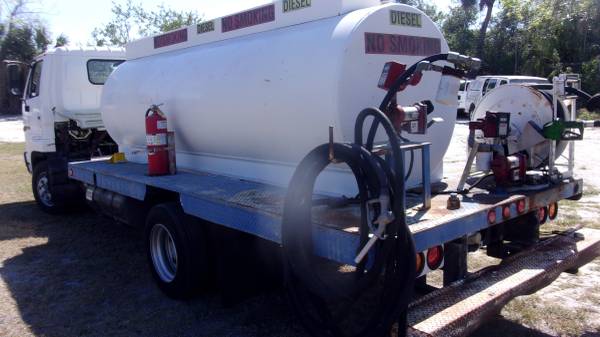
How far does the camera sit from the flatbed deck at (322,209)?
3.13 meters

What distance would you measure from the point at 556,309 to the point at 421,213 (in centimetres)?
181

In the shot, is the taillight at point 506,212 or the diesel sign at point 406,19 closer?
the taillight at point 506,212

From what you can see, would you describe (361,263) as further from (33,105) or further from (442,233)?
(33,105)

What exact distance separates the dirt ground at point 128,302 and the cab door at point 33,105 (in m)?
2.03

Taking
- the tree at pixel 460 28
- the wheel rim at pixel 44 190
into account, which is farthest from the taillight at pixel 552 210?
the tree at pixel 460 28

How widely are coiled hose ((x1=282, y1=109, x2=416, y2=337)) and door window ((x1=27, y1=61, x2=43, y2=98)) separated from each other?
266 inches

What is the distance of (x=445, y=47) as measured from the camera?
4.62 meters

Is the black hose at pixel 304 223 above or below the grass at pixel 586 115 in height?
below

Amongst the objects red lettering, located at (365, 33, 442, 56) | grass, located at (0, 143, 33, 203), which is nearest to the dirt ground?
red lettering, located at (365, 33, 442, 56)

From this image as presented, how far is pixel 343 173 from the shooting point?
411 centimetres

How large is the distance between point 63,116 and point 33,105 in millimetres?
774

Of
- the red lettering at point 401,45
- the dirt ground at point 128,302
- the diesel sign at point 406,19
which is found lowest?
the dirt ground at point 128,302

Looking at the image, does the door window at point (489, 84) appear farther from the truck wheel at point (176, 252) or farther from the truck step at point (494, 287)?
the truck wheel at point (176, 252)

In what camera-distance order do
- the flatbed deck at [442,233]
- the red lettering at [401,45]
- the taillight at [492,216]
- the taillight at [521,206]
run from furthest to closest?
the red lettering at [401,45], the taillight at [521,206], the taillight at [492,216], the flatbed deck at [442,233]
